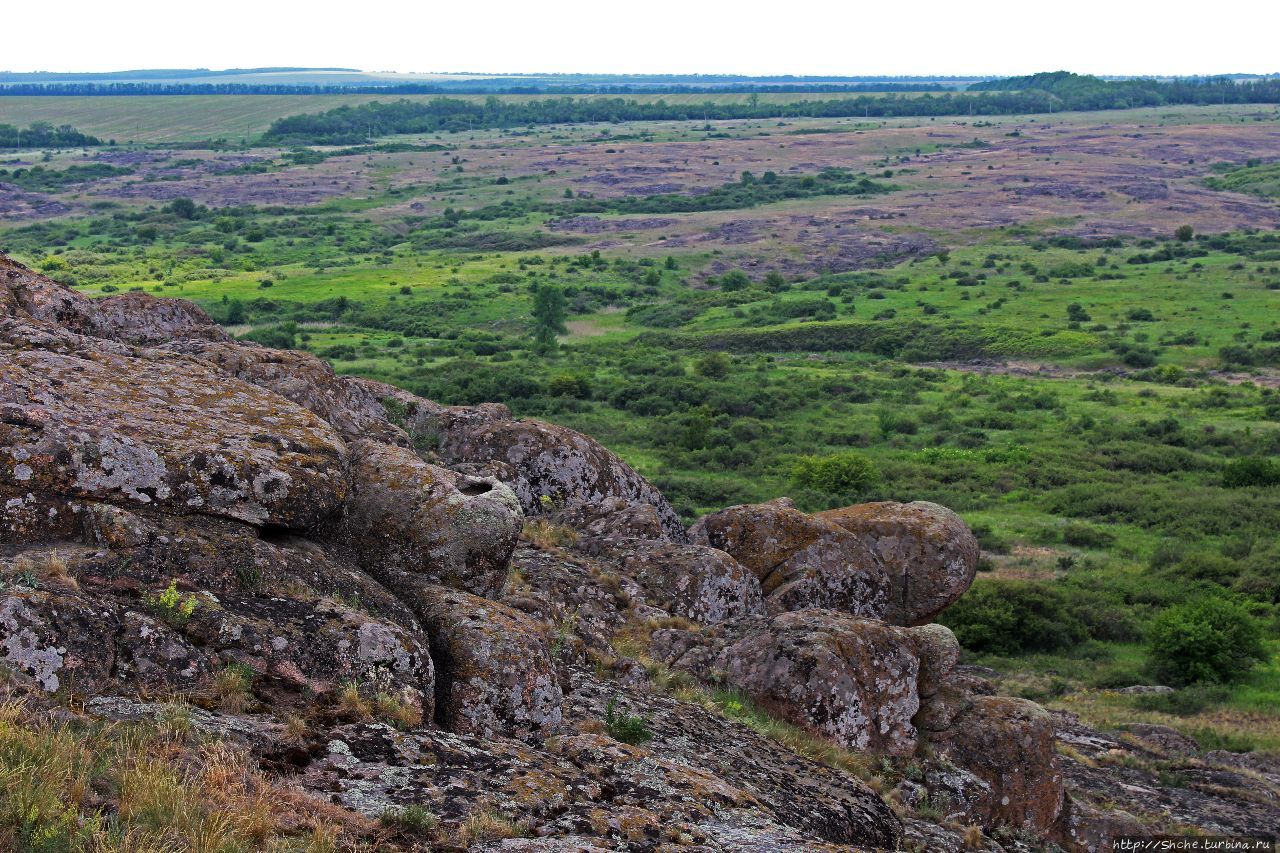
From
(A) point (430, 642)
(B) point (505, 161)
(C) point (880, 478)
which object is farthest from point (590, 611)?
(B) point (505, 161)

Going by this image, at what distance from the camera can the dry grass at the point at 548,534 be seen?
1650 centimetres

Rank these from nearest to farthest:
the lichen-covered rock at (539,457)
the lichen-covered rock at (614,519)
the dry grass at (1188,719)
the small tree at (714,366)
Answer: the lichen-covered rock at (614,519) → the lichen-covered rock at (539,457) → the dry grass at (1188,719) → the small tree at (714,366)

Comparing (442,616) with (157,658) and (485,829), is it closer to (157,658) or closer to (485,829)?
(157,658)

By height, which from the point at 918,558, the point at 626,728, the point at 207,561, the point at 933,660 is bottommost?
the point at 918,558

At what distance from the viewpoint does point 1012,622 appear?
29.0 m

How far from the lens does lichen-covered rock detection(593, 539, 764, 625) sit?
1625cm

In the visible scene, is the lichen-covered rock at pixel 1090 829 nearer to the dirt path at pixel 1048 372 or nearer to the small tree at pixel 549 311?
the dirt path at pixel 1048 372

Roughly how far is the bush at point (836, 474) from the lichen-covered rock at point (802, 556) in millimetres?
22667

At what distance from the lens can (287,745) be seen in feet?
26.2

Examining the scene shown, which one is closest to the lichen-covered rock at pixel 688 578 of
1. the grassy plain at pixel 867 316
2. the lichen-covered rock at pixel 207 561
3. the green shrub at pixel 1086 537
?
the lichen-covered rock at pixel 207 561

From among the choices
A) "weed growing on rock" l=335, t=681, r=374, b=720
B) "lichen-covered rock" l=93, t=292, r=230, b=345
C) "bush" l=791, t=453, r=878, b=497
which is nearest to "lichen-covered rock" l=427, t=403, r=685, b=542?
"lichen-covered rock" l=93, t=292, r=230, b=345

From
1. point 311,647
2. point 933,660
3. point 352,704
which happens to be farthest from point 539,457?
point 352,704

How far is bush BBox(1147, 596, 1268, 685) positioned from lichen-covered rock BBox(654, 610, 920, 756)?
14.4 m

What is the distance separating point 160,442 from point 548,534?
7.07 m
